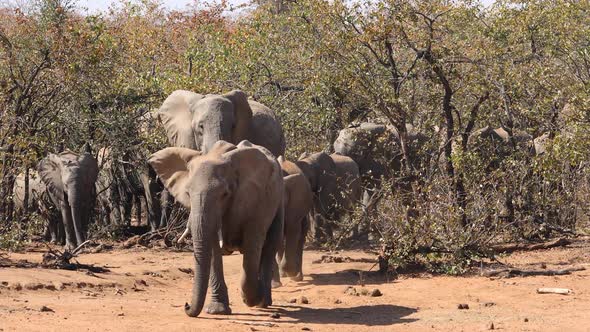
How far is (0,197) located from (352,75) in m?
5.24

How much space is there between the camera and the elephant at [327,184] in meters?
16.4

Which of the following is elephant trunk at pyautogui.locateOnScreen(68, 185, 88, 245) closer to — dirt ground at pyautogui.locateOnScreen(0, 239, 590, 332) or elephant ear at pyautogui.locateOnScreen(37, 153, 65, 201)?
elephant ear at pyautogui.locateOnScreen(37, 153, 65, 201)

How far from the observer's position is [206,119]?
44.7 ft

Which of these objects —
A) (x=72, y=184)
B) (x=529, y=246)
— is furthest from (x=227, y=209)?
(x=72, y=184)

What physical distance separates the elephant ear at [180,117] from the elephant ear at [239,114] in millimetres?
618

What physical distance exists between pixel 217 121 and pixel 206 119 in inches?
9.4

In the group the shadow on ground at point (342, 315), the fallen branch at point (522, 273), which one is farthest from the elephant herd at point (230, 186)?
the fallen branch at point (522, 273)

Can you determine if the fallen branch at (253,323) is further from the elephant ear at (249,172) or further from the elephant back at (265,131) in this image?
the elephant back at (265,131)

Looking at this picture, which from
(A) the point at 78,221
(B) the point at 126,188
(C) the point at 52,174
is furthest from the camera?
(B) the point at 126,188

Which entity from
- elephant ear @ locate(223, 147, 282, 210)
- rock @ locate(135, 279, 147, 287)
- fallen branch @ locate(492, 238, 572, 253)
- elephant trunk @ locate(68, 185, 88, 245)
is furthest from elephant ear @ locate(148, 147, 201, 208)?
elephant trunk @ locate(68, 185, 88, 245)

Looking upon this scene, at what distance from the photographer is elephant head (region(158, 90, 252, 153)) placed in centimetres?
1341

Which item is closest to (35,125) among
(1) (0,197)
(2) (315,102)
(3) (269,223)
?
A: (1) (0,197)

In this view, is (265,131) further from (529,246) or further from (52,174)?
(52,174)

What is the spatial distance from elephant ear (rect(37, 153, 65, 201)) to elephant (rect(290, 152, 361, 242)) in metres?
4.39
